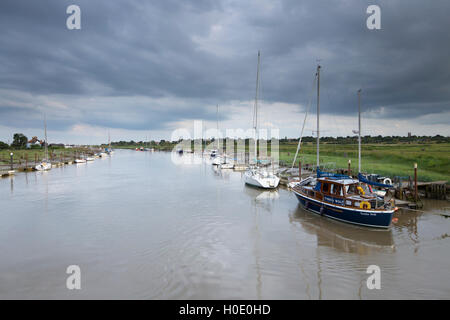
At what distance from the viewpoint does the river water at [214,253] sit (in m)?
9.70

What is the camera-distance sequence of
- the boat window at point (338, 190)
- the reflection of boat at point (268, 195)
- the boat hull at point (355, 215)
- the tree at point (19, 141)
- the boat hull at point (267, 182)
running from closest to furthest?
1. the boat hull at point (355, 215)
2. the boat window at point (338, 190)
3. the reflection of boat at point (268, 195)
4. the boat hull at point (267, 182)
5. the tree at point (19, 141)

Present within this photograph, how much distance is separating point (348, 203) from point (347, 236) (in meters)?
2.43

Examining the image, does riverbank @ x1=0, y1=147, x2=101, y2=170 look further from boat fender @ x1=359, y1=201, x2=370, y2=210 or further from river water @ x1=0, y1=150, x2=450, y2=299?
boat fender @ x1=359, y1=201, x2=370, y2=210

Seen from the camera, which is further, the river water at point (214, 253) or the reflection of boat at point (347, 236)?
the reflection of boat at point (347, 236)

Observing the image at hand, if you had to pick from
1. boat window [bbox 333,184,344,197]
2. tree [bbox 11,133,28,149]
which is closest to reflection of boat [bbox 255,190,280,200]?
boat window [bbox 333,184,344,197]

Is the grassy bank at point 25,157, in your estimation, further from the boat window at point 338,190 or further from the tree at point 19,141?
the boat window at point 338,190

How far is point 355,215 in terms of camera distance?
55.0 feet

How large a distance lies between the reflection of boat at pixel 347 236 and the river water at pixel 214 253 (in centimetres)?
6

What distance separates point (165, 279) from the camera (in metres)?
10.3

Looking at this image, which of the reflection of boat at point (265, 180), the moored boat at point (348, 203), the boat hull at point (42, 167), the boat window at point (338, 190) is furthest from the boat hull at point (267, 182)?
the boat hull at point (42, 167)

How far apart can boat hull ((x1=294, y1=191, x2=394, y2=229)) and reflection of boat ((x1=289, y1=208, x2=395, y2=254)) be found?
0.38m

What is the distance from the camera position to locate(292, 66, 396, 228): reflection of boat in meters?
16.0

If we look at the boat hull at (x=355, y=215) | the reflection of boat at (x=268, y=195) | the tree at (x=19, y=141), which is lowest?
the reflection of boat at (x=268, y=195)

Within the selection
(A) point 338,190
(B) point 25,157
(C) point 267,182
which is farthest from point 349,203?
(B) point 25,157
